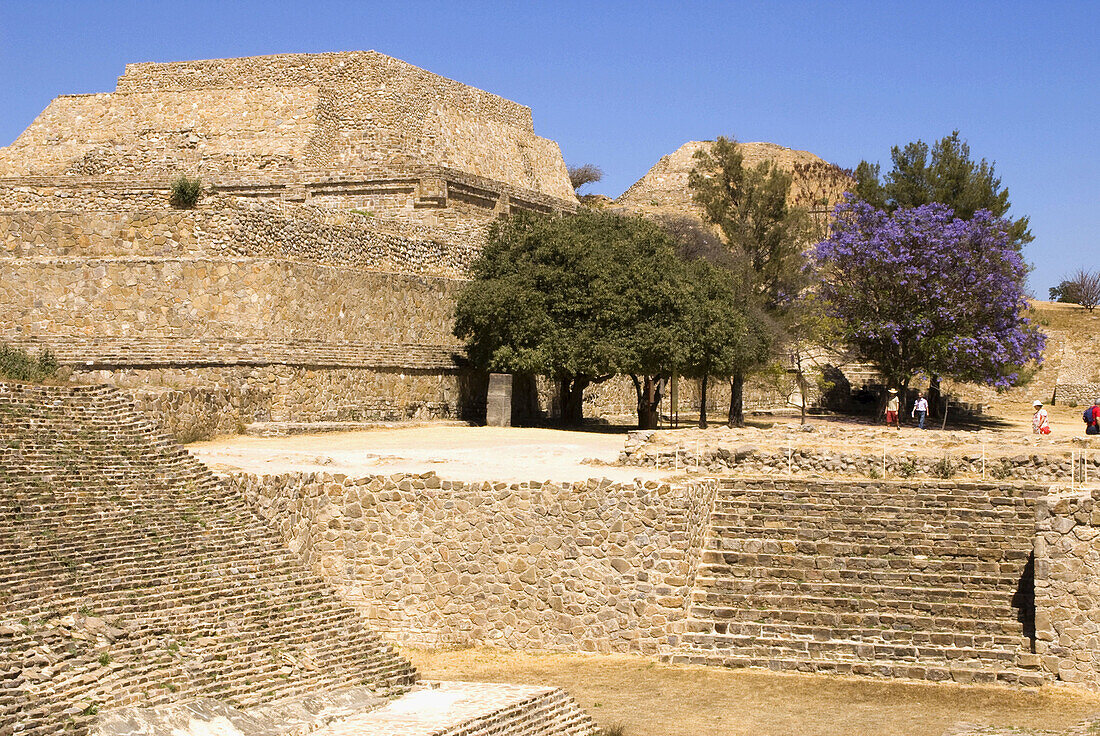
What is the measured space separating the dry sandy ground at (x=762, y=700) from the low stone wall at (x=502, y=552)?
721 millimetres

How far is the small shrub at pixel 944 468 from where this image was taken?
19.5 m

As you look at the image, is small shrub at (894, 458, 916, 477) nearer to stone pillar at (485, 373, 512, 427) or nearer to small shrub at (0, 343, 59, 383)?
stone pillar at (485, 373, 512, 427)

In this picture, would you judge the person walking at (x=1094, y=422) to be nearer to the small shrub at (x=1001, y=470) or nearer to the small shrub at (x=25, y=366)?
the small shrub at (x=1001, y=470)

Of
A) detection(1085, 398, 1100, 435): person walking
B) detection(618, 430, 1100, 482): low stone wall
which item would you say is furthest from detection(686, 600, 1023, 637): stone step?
detection(1085, 398, 1100, 435): person walking

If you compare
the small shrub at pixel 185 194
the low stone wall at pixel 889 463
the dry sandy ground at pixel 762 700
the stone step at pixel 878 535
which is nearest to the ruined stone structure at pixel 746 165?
the small shrub at pixel 185 194

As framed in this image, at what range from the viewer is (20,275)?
81.7 ft

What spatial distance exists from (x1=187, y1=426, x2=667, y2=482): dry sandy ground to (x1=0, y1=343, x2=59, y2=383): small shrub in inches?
93.9

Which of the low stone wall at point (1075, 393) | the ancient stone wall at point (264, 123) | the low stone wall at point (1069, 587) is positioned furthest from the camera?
the low stone wall at point (1075, 393)

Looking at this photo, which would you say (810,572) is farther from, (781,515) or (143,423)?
(143,423)

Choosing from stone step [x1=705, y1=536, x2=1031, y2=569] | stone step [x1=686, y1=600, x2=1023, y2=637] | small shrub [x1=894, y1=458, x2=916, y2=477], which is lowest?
stone step [x1=686, y1=600, x2=1023, y2=637]

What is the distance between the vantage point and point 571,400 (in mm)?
29875

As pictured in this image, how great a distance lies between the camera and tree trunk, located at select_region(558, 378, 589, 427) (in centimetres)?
2945

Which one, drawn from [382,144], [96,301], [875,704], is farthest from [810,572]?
[382,144]

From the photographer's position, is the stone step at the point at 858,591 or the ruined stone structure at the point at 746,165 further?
the ruined stone structure at the point at 746,165
